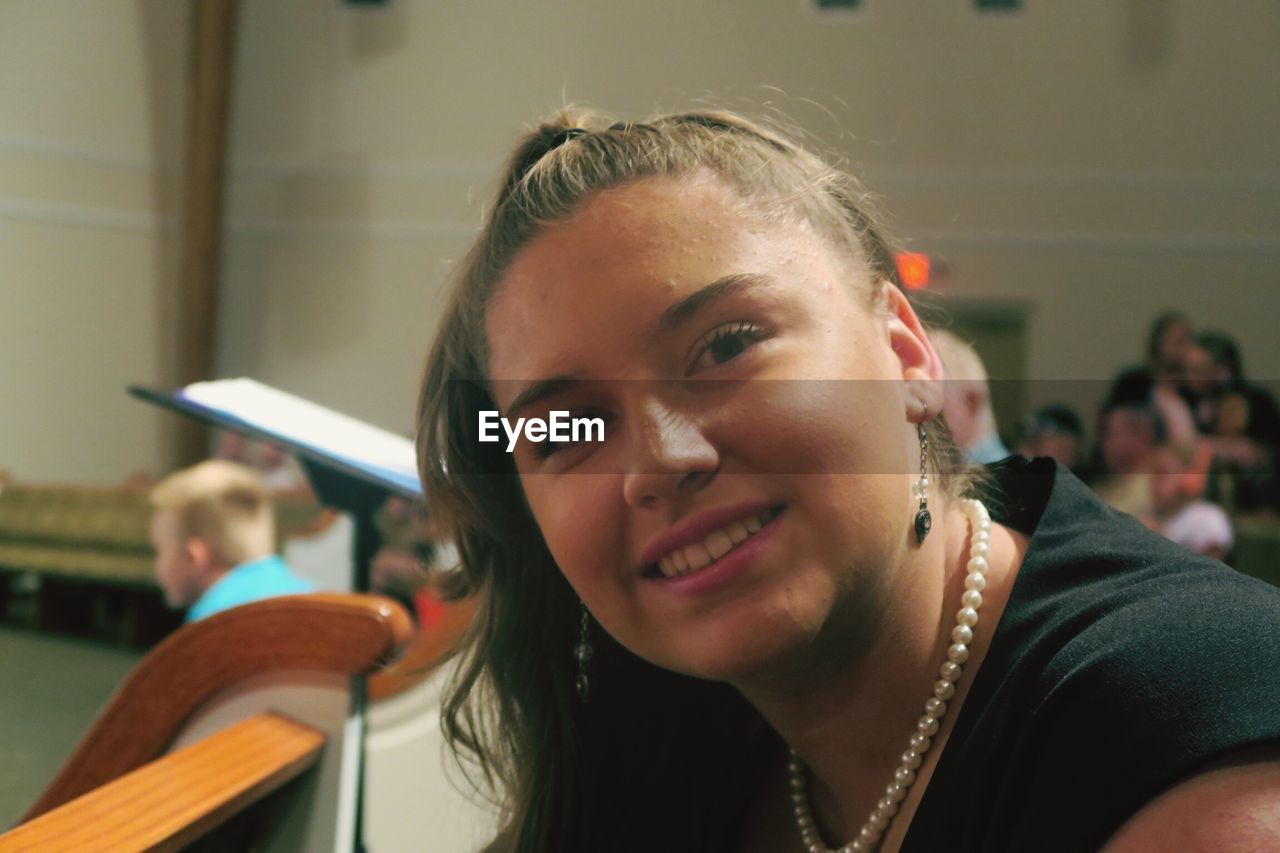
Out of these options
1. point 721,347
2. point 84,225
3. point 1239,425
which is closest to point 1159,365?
point 1239,425

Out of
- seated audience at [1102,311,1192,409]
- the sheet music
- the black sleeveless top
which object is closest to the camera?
the black sleeveless top

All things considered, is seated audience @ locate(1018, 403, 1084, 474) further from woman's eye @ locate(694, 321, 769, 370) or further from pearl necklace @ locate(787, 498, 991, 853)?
woman's eye @ locate(694, 321, 769, 370)

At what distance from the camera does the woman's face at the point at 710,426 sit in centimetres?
72

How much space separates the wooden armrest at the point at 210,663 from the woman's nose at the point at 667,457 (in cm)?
36

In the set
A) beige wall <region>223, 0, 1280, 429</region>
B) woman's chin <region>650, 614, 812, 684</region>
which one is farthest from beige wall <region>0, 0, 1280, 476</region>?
woman's chin <region>650, 614, 812, 684</region>

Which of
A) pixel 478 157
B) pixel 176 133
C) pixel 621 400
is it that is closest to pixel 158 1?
pixel 176 133

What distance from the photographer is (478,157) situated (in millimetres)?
6207

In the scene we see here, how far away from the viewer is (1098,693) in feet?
2.00

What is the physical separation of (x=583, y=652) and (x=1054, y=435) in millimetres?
2381

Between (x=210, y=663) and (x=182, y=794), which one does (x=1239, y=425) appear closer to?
(x=210, y=663)

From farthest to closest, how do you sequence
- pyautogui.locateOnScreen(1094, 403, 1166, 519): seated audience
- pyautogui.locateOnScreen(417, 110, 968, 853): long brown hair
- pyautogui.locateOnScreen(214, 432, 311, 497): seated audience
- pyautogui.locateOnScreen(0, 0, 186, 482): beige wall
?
pyautogui.locateOnScreen(0, 0, 186, 482): beige wall < pyautogui.locateOnScreen(214, 432, 311, 497): seated audience < pyautogui.locateOnScreen(1094, 403, 1166, 519): seated audience < pyautogui.locateOnScreen(417, 110, 968, 853): long brown hair

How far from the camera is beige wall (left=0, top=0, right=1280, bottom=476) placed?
544 centimetres

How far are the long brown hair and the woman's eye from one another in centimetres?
21

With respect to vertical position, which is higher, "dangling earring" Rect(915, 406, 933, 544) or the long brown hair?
"dangling earring" Rect(915, 406, 933, 544)
